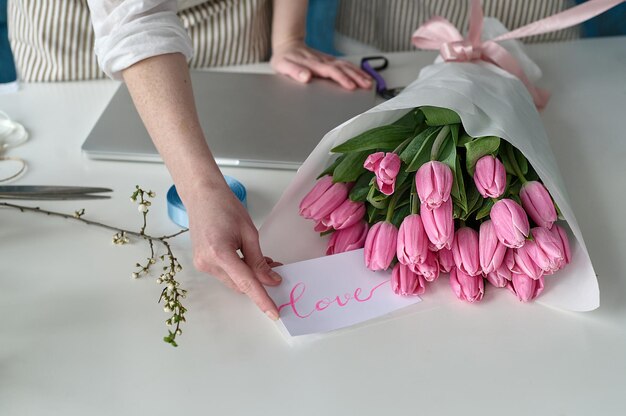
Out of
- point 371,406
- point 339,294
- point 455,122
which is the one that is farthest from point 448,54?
point 371,406

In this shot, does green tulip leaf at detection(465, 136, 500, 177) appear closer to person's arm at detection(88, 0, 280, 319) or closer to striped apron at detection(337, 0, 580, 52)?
person's arm at detection(88, 0, 280, 319)

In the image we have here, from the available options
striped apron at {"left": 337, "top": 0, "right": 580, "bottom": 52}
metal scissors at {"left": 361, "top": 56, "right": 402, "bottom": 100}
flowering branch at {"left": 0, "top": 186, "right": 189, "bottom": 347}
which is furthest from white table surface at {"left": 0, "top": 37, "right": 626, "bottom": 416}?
striped apron at {"left": 337, "top": 0, "right": 580, "bottom": 52}

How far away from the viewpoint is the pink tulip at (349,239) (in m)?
0.88

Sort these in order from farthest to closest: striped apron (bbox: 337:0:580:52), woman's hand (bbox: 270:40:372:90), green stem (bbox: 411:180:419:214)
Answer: striped apron (bbox: 337:0:580:52), woman's hand (bbox: 270:40:372:90), green stem (bbox: 411:180:419:214)

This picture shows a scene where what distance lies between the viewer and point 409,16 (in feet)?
5.53

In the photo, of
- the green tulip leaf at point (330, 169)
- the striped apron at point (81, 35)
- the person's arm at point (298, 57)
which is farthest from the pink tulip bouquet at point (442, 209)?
the striped apron at point (81, 35)

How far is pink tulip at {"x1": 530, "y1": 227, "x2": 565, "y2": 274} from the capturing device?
2.57ft

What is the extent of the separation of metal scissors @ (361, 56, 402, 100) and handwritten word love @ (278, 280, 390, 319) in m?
0.54

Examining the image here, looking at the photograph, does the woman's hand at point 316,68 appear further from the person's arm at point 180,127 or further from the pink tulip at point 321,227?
the pink tulip at point 321,227

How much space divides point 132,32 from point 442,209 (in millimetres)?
465

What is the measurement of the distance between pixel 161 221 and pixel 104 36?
0.86 feet

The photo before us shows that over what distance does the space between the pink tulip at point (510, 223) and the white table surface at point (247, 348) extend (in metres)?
0.10

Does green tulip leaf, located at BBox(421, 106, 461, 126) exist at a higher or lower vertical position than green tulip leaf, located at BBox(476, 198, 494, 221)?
higher

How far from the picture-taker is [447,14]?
1.66 meters
